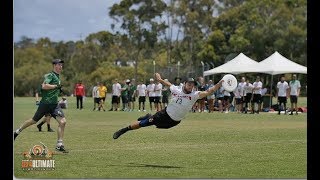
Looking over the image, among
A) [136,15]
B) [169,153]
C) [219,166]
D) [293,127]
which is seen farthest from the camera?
[136,15]

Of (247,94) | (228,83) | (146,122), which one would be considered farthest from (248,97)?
(228,83)

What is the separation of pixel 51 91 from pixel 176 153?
128 inches

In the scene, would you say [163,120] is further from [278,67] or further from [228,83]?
[278,67]

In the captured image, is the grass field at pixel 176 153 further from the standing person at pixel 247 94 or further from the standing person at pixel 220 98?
the standing person at pixel 220 98

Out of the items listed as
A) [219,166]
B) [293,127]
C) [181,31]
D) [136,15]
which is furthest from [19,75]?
[219,166]

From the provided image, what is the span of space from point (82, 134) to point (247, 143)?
5745 millimetres

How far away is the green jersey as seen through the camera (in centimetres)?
1495

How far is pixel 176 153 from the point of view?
15312 millimetres

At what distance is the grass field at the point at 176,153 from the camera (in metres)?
12.4

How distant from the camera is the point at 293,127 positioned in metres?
23.7

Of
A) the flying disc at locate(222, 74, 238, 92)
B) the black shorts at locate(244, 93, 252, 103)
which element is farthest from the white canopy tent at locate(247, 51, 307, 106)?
the flying disc at locate(222, 74, 238, 92)

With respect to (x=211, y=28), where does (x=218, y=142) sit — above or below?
below

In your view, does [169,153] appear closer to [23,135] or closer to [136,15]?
[23,135]
